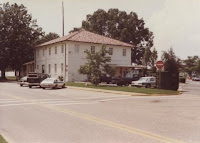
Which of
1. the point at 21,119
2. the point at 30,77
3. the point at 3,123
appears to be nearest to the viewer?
the point at 3,123

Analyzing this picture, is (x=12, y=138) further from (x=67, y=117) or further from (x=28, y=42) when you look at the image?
(x=28, y=42)

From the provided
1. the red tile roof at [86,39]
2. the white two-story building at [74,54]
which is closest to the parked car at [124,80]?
the white two-story building at [74,54]

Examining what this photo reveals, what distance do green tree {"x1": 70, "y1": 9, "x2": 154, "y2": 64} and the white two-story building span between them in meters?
22.0

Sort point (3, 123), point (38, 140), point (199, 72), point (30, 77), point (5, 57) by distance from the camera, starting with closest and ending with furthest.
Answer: point (38, 140)
point (3, 123)
point (30, 77)
point (5, 57)
point (199, 72)

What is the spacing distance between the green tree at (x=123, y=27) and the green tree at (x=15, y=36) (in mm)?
19130

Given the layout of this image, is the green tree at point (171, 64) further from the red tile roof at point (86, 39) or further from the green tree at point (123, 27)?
the green tree at point (123, 27)

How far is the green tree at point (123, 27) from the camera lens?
248 feet

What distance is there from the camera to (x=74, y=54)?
47.5 m

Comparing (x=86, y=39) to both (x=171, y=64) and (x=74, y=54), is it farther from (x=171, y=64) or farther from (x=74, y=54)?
(x=171, y=64)

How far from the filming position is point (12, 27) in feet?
203

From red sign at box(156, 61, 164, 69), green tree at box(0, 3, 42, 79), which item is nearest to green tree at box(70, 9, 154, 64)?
green tree at box(0, 3, 42, 79)

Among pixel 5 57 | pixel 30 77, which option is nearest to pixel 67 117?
pixel 30 77

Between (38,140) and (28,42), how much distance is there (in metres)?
57.4

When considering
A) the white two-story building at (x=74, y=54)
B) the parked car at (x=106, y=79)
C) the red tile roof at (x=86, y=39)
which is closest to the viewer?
the parked car at (x=106, y=79)
